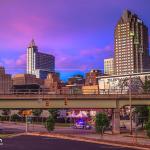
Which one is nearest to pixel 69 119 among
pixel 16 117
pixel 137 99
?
pixel 16 117

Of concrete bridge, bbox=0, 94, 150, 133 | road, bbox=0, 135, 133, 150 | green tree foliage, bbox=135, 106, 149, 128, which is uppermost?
concrete bridge, bbox=0, 94, 150, 133

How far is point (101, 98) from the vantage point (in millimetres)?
95938

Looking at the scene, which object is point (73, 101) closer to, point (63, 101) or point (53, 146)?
point (63, 101)

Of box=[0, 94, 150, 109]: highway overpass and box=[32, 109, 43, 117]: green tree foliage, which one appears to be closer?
box=[0, 94, 150, 109]: highway overpass

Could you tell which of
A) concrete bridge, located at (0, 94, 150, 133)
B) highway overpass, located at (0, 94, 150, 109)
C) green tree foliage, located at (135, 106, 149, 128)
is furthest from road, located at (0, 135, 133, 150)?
green tree foliage, located at (135, 106, 149, 128)

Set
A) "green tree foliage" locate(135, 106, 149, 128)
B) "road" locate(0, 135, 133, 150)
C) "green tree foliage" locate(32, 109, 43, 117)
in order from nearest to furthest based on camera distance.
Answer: "road" locate(0, 135, 133, 150)
"green tree foliage" locate(135, 106, 149, 128)
"green tree foliage" locate(32, 109, 43, 117)

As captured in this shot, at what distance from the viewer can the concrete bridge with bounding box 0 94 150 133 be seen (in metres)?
93.7

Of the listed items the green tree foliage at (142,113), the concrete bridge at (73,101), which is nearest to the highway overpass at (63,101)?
the concrete bridge at (73,101)

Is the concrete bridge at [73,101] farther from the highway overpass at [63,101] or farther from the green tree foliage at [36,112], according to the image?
the green tree foliage at [36,112]

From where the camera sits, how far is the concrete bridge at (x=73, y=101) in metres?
93.7

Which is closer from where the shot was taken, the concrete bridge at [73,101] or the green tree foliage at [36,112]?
the concrete bridge at [73,101]

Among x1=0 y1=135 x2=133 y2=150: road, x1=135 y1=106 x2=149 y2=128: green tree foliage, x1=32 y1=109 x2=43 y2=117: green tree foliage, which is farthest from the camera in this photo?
x1=32 y1=109 x2=43 y2=117: green tree foliage

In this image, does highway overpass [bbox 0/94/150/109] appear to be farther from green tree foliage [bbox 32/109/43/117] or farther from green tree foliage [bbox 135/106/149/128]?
green tree foliage [bbox 32/109/43/117]

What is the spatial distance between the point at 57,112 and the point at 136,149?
125949 mm
